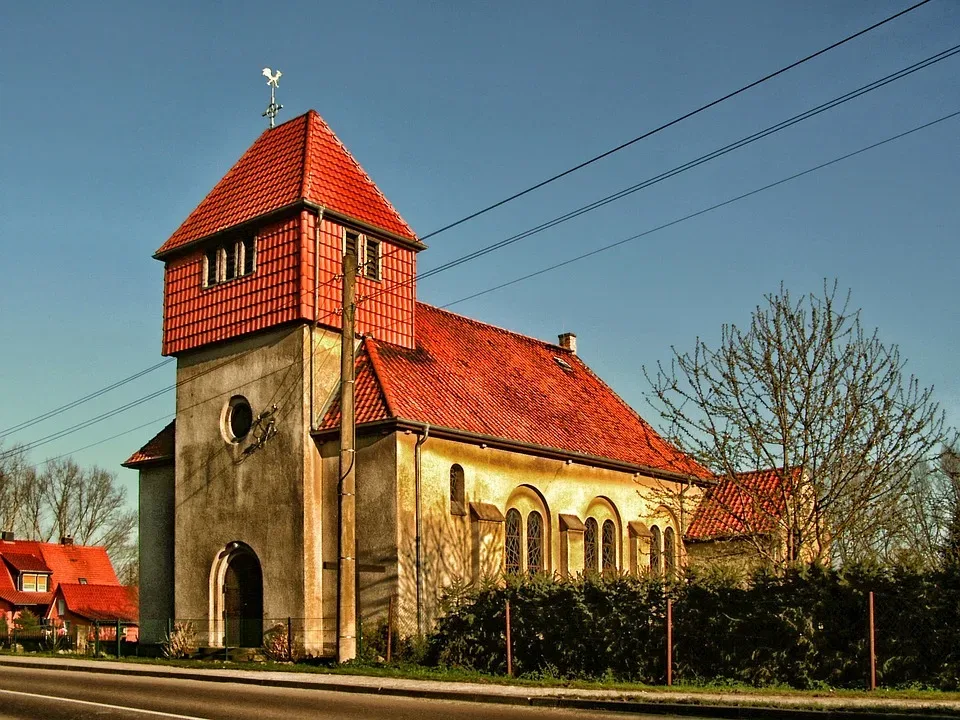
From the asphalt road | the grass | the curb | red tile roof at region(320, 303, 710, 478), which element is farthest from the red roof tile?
the asphalt road

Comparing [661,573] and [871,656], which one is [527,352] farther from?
[871,656]

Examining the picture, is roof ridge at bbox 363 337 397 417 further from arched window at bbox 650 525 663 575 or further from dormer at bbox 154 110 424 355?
arched window at bbox 650 525 663 575

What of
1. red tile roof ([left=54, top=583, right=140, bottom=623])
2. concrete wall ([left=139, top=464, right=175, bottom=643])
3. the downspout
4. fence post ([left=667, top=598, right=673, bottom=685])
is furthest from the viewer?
red tile roof ([left=54, top=583, right=140, bottom=623])

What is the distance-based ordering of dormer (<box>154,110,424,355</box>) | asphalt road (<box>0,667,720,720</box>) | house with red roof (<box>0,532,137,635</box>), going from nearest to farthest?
asphalt road (<box>0,667,720,720</box>)
dormer (<box>154,110,424,355</box>)
house with red roof (<box>0,532,137,635</box>)

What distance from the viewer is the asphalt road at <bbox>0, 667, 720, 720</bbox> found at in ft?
48.1

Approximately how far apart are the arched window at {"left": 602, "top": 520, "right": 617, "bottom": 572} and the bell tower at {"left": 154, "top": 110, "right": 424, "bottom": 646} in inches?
Answer: 340

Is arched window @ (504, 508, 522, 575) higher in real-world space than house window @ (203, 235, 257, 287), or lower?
lower

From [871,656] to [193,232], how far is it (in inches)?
854

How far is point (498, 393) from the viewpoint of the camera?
31953 millimetres

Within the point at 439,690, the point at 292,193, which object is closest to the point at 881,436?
the point at 439,690

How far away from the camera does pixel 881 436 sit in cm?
2280

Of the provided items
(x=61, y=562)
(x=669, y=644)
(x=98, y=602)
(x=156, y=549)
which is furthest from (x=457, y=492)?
(x=61, y=562)

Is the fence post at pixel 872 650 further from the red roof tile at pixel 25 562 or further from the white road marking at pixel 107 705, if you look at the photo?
the red roof tile at pixel 25 562

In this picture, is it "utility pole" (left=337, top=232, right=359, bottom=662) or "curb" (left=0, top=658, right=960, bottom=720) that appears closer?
"curb" (left=0, top=658, right=960, bottom=720)
